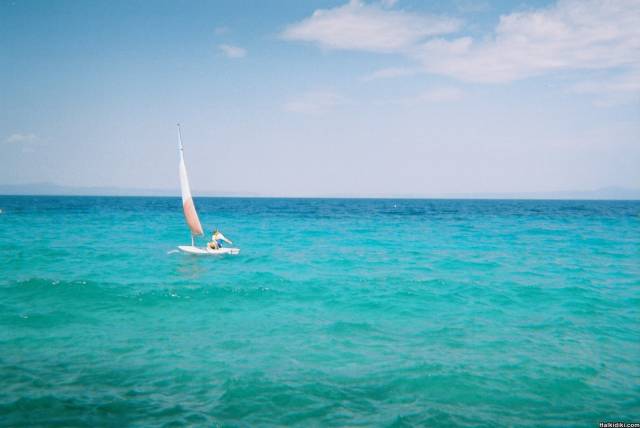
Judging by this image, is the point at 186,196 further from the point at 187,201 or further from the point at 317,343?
the point at 317,343

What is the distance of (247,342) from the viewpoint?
11.6 m

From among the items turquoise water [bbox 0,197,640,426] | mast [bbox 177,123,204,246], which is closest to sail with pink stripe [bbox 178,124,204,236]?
mast [bbox 177,123,204,246]

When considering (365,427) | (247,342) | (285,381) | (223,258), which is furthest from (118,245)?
(365,427)

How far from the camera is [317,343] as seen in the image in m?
11.5

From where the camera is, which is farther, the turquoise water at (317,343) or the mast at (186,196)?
the mast at (186,196)

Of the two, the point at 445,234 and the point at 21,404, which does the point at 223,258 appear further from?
the point at 445,234

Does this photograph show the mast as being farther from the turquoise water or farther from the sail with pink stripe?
the turquoise water

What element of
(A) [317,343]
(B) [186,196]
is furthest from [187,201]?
(A) [317,343]

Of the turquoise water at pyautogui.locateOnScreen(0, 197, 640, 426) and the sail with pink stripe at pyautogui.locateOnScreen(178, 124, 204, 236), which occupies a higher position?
the sail with pink stripe at pyautogui.locateOnScreen(178, 124, 204, 236)

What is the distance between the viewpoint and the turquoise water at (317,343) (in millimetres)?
8016

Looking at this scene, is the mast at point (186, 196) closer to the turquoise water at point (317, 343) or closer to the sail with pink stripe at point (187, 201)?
the sail with pink stripe at point (187, 201)

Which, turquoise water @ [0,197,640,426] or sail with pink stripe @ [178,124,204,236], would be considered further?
sail with pink stripe @ [178,124,204,236]

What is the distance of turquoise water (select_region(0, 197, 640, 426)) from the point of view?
802 centimetres

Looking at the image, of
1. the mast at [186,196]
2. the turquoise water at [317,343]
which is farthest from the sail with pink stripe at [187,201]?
the turquoise water at [317,343]
